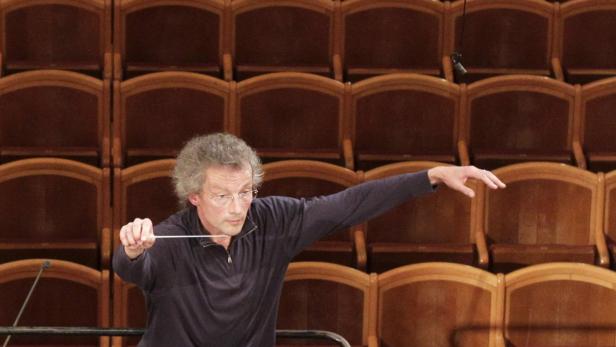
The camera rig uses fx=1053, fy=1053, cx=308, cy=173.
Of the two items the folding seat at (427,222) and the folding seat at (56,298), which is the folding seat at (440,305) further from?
the folding seat at (56,298)

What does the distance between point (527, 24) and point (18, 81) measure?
1.70 feet

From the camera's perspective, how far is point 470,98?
3.30 ft

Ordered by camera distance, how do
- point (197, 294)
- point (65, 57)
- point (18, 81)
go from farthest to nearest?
point (65, 57)
point (18, 81)
point (197, 294)

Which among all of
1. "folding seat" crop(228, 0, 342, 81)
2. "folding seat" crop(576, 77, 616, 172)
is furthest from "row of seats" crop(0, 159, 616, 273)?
"folding seat" crop(228, 0, 342, 81)

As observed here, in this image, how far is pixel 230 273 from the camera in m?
0.50

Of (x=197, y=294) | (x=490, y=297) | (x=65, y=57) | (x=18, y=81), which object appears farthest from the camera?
(x=65, y=57)

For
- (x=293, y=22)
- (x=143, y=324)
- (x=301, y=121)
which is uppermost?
(x=293, y=22)

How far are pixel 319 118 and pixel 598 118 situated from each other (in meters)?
0.27

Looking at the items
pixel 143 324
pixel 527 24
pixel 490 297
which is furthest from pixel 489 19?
pixel 143 324

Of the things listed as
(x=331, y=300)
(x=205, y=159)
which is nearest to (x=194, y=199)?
(x=205, y=159)

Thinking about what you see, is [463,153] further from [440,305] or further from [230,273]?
[230,273]

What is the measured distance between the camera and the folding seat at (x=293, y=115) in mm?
989

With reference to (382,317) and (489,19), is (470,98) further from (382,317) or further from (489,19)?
(382,317)

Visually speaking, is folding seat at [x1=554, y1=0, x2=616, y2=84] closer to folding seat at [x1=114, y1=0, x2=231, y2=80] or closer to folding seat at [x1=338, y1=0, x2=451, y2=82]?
folding seat at [x1=338, y1=0, x2=451, y2=82]
